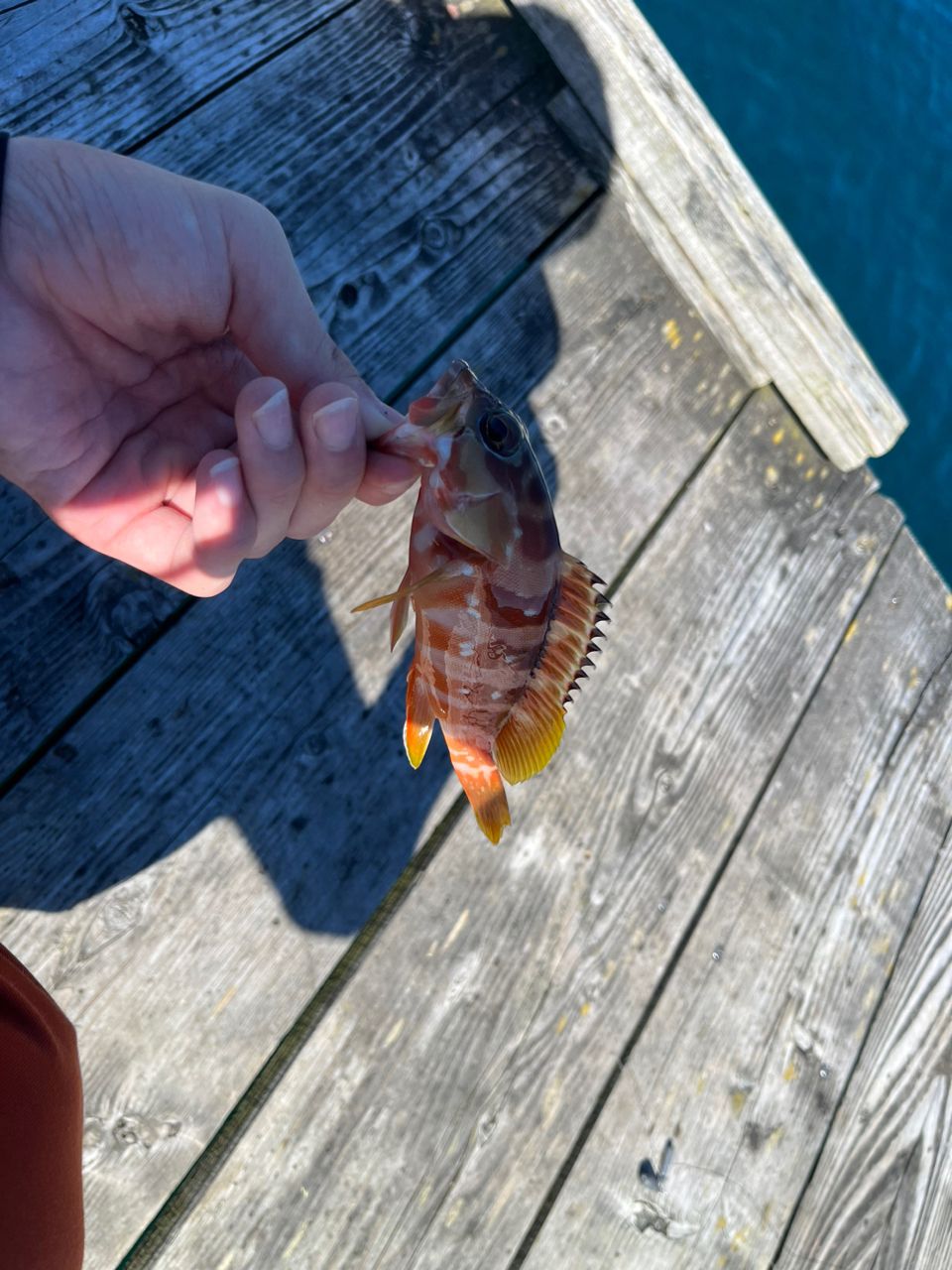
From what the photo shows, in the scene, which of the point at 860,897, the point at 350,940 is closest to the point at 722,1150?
the point at 860,897

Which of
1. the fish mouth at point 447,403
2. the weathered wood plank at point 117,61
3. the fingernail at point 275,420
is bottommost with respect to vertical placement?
the fish mouth at point 447,403

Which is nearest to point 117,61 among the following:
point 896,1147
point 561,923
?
point 561,923

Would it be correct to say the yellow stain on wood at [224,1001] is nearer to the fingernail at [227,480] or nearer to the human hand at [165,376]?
the human hand at [165,376]

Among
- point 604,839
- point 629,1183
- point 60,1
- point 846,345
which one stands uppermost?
point 60,1

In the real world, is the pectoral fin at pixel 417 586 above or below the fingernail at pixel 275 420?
below

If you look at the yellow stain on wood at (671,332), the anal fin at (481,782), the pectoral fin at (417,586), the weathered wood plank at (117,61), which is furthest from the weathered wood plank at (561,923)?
the weathered wood plank at (117,61)

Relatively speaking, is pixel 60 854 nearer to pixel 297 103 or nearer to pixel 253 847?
pixel 253 847
